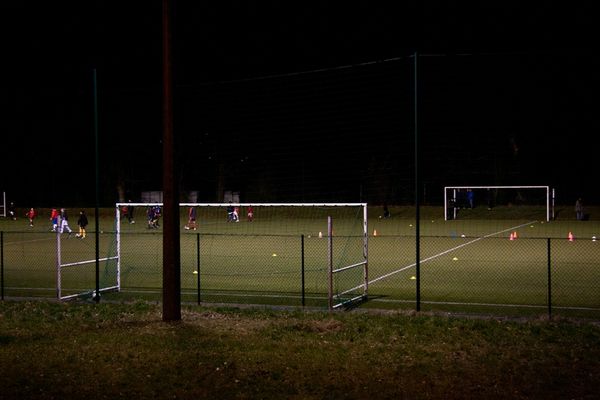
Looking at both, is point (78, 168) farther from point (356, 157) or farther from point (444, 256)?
point (444, 256)

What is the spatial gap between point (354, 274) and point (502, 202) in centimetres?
4122

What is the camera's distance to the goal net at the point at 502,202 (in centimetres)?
5281

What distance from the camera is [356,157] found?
6078 centimetres

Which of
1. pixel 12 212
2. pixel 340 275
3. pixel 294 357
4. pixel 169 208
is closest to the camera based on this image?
pixel 294 357

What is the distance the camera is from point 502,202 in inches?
2313

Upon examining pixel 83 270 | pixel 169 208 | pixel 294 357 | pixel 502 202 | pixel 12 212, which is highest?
pixel 169 208

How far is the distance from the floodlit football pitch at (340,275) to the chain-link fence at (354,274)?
29 millimetres

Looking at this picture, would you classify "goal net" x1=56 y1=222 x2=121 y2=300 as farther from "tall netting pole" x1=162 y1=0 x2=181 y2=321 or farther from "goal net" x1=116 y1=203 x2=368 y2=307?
"tall netting pole" x1=162 y1=0 x2=181 y2=321

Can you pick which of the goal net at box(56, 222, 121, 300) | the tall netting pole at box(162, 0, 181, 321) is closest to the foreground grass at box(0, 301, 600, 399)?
the tall netting pole at box(162, 0, 181, 321)

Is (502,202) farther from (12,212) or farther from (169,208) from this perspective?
(169,208)

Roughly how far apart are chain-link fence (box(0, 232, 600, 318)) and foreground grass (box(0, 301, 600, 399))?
2.41 meters

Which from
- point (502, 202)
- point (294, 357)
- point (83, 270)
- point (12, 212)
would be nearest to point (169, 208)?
point (294, 357)

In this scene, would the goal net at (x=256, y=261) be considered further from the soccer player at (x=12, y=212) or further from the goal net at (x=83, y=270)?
the soccer player at (x=12, y=212)

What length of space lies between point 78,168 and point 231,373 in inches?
2809
